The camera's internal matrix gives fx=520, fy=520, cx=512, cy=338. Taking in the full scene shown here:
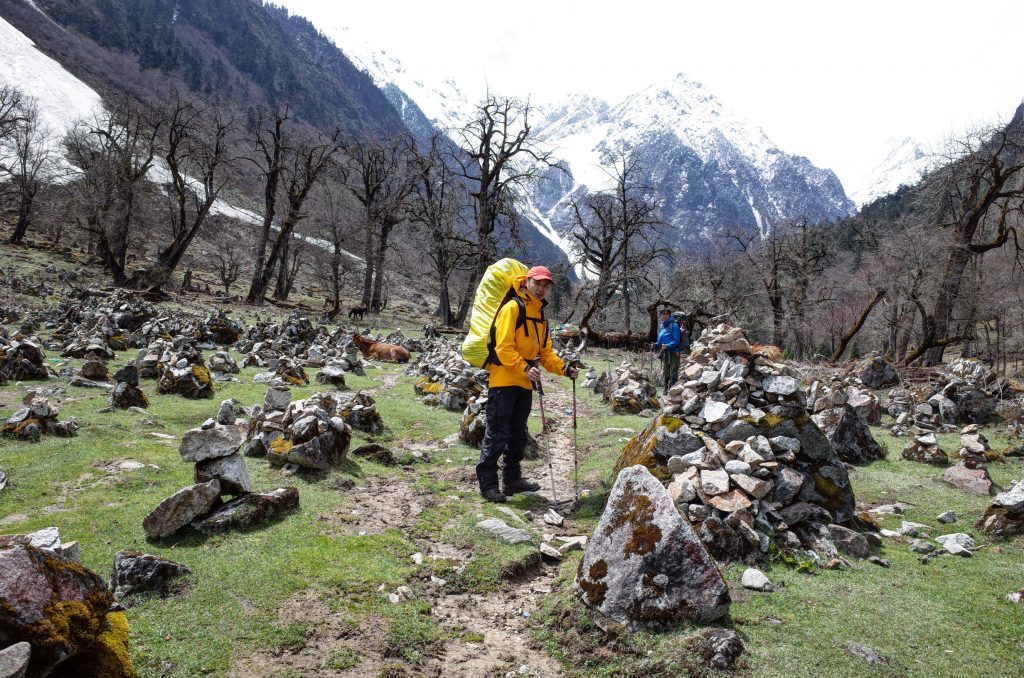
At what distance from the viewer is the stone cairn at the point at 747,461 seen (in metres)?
5.15

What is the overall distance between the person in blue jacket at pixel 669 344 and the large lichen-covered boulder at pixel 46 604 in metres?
13.0

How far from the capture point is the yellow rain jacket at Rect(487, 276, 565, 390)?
653cm

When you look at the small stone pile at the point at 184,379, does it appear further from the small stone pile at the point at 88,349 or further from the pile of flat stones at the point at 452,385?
the pile of flat stones at the point at 452,385

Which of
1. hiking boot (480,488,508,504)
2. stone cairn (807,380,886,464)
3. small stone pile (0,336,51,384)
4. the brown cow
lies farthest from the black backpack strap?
the brown cow

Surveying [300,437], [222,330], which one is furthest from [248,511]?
[222,330]

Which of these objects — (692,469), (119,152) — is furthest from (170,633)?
(119,152)

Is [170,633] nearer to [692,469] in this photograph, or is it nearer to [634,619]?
[634,619]

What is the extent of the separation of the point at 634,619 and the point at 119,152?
40842 mm

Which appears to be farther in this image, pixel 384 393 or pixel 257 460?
pixel 384 393

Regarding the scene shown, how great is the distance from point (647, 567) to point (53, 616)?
3.71m

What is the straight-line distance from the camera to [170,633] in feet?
11.8

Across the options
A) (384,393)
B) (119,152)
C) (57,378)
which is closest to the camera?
(57,378)

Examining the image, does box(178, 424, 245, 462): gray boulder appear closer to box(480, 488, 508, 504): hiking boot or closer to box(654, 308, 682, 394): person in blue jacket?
box(480, 488, 508, 504): hiking boot

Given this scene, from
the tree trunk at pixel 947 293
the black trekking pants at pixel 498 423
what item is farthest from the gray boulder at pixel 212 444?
the tree trunk at pixel 947 293
